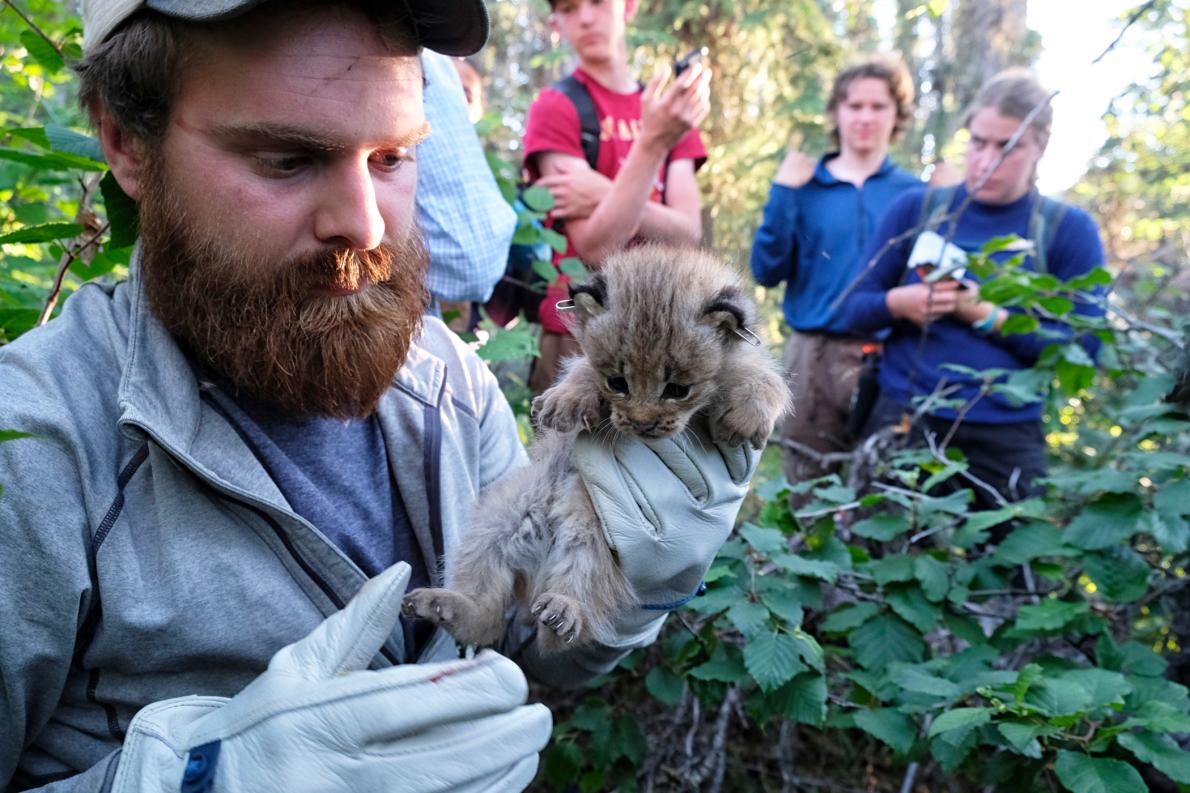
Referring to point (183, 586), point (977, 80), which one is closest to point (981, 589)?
point (183, 586)

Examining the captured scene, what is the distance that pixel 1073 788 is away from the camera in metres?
2.14

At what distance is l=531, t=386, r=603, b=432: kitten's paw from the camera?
2139 millimetres

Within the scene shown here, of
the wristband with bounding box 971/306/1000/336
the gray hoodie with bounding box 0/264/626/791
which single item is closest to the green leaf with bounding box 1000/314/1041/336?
the wristband with bounding box 971/306/1000/336

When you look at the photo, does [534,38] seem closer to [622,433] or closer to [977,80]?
[977,80]

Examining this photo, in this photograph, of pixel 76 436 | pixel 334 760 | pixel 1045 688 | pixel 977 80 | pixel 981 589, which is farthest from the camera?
pixel 977 80

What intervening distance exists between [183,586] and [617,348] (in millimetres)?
1121

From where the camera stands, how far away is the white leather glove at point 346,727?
1.48 meters

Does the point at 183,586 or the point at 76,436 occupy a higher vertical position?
the point at 76,436

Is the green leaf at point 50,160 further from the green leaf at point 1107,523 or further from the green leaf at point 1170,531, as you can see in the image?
the green leaf at point 1170,531

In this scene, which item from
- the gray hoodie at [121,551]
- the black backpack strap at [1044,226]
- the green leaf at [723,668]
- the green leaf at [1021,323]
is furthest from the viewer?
the black backpack strap at [1044,226]

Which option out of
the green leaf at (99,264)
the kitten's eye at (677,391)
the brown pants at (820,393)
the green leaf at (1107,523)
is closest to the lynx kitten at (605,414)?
the kitten's eye at (677,391)

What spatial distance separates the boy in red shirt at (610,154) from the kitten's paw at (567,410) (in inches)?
63.8

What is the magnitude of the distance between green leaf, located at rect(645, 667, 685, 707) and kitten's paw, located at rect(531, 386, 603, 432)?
4.23 ft

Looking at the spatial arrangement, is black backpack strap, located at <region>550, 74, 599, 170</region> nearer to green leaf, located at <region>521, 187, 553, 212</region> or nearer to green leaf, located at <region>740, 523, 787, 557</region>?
green leaf, located at <region>521, 187, 553, 212</region>
